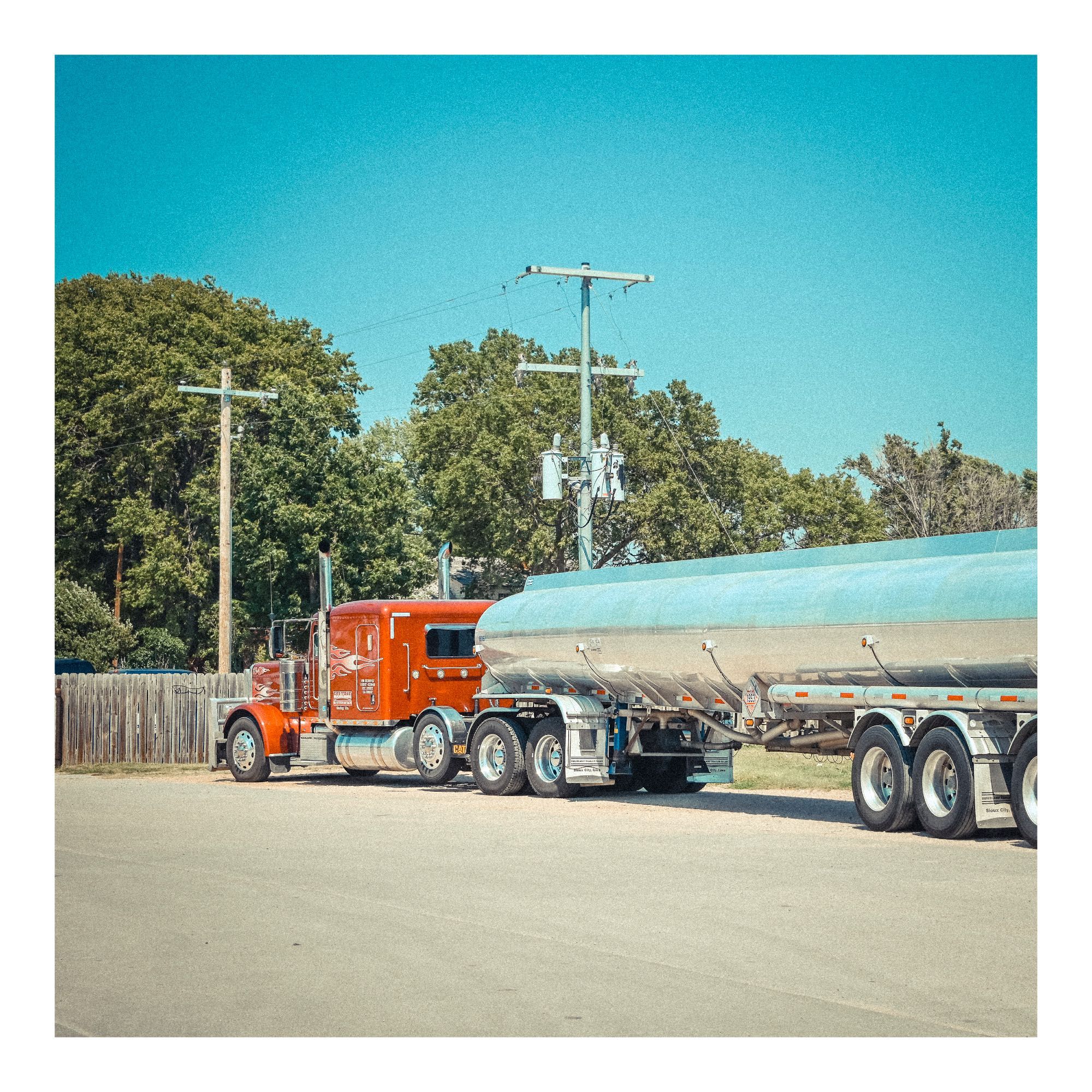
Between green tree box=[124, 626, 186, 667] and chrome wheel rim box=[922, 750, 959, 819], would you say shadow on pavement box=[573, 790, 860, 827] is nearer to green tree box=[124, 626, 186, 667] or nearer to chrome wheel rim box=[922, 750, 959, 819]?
chrome wheel rim box=[922, 750, 959, 819]

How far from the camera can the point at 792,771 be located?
2630cm

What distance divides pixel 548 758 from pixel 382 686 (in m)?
4.04

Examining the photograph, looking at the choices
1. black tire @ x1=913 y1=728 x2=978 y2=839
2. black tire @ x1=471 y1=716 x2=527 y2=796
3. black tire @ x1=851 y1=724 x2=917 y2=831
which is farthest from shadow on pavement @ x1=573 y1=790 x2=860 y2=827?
black tire @ x1=913 y1=728 x2=978 y2=839

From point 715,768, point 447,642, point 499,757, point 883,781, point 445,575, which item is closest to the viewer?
point 883,781

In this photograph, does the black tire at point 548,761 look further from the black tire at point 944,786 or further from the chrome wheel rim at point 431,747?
the black tire at point 944,786

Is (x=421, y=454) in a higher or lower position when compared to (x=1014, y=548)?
higher

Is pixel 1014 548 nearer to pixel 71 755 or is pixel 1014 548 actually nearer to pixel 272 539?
pixel 71 755

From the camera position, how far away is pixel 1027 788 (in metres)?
14.5

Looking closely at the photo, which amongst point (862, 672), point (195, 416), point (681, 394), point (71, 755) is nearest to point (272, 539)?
point (195, 416)

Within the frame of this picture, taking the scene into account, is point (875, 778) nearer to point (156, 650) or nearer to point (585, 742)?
point (585, 742)

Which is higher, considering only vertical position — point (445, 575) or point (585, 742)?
point (445, 575)

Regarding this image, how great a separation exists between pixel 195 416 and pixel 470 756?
27910 mm

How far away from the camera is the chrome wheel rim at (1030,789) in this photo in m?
14.4

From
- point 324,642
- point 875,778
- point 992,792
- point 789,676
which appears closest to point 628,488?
point 324,642
